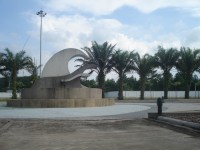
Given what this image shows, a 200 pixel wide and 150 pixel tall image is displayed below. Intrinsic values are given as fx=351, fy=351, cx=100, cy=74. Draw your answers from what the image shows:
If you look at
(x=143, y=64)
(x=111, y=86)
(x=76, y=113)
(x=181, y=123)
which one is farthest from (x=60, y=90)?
(x=111, y=86)

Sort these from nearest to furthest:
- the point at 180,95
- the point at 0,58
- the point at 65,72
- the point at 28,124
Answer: the point at 28,124 < the point at 65,72 < the point at 0,58 < the point at 180,95

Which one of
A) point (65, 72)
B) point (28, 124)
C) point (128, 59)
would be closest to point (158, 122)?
point (28, 124)

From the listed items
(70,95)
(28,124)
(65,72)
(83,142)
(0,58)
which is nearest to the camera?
(83,142)

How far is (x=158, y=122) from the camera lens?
1413 centimetres

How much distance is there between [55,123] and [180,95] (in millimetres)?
46691

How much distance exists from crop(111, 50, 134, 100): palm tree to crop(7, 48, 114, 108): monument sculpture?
45.7 ft

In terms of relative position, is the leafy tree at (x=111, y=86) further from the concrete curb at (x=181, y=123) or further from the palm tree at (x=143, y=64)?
the concrete curb at (x=181, y=123)

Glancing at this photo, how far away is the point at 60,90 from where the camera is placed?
83.7 ft

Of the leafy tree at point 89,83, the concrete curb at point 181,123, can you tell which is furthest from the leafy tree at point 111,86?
the concrete curb at point 181,123

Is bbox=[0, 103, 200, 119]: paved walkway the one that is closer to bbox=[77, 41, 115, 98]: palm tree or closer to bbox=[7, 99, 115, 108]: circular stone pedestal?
bbox=[7, 99, 115, 108]: circular stone pedestal

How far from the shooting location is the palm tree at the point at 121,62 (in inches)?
1681

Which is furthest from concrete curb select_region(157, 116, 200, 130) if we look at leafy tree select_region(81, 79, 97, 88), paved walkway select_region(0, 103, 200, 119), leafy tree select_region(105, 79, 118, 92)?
leafy tree select_region(105, 79, 118, 92)

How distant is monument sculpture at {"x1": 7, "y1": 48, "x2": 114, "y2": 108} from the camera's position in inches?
967

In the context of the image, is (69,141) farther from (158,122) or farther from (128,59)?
(128,59)
